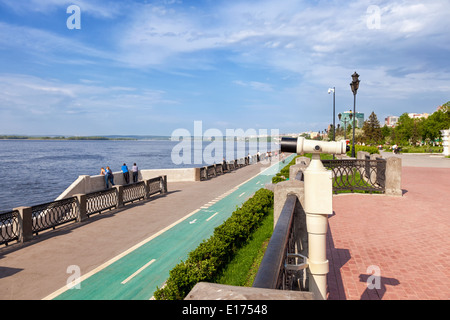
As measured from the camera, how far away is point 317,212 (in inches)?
96.7

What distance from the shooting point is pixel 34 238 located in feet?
33.1

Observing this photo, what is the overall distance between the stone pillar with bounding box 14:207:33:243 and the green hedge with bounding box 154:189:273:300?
6022mm

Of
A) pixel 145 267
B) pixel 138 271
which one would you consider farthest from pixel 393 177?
pixel 138 271

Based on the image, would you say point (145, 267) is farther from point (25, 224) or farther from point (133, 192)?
point (133, 192)

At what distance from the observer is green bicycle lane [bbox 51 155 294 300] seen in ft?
20.9

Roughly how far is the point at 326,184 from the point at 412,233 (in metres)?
6.65

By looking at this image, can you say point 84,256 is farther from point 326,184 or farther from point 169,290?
point 326,184

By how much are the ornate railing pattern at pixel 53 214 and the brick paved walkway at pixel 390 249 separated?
33.0 feet

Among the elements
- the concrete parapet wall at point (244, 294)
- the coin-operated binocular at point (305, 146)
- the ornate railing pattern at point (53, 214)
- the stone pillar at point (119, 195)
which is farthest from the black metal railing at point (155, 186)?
the concrete parapet wall at point (244, 294)

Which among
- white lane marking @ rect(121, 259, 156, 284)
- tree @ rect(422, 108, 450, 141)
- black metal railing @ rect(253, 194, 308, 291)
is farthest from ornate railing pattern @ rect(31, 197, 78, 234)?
tree @ rect(422, 108, 450, 141)

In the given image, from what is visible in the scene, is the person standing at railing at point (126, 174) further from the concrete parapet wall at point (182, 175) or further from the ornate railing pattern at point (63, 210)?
the ornate railing pattern at point (63, 210)

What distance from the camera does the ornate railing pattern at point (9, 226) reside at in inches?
369
